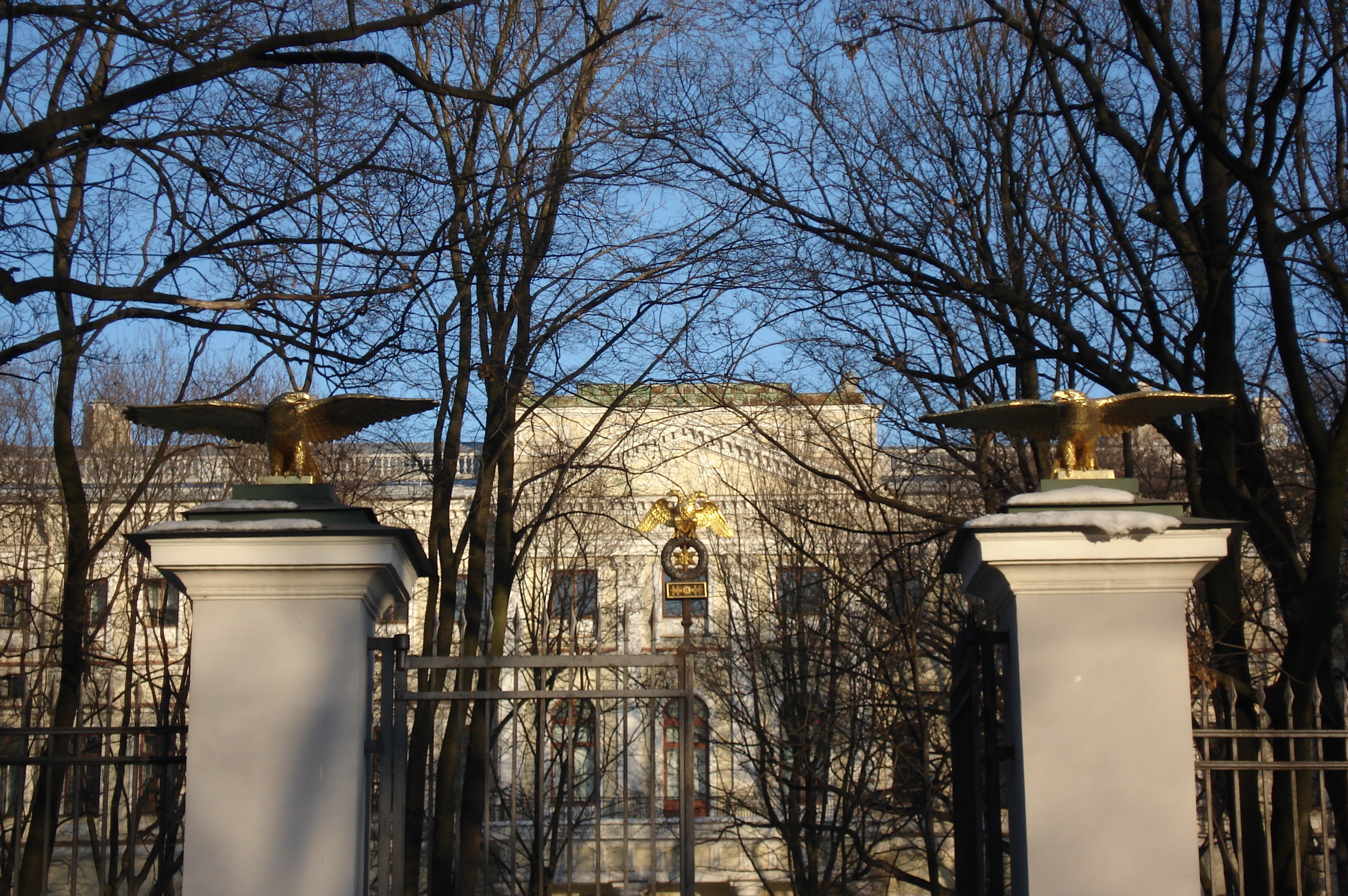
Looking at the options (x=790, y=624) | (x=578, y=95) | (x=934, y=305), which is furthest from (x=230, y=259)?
(x=790, y=624)

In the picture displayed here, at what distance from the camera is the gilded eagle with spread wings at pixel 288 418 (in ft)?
18.1

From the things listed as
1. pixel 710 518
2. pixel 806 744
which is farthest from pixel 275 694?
pixel 806 744

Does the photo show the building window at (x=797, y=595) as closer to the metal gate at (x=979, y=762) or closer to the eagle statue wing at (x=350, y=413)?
the metal gate at (x=979, y=762)

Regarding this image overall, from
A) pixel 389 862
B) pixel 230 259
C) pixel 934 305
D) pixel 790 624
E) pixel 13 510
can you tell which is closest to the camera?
pixel 389 862

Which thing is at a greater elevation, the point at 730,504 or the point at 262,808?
the point at 730,504

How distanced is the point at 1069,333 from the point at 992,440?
16.4ft

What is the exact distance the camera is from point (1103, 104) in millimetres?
8594

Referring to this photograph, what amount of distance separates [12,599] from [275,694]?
15.9 m

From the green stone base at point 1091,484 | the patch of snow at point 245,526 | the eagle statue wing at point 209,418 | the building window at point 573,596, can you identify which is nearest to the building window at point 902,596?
the building window at point 573,596

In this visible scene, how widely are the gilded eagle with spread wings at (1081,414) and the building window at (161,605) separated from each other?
389 inches

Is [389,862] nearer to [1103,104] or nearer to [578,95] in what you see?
[1103,104]

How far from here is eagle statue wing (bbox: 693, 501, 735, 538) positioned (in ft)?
38.1

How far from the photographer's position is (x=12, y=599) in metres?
18.8

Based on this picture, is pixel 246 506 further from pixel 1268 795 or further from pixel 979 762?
pixel 1268 795
